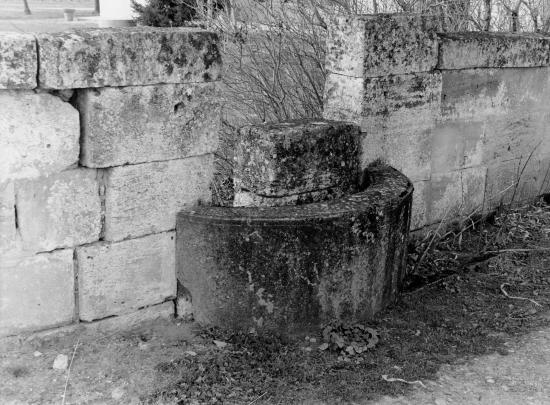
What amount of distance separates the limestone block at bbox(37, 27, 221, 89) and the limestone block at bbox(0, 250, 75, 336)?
928 millimetres

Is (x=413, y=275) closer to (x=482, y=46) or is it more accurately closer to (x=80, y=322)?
(x=482, y=46)

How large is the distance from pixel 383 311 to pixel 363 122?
53.1 inches

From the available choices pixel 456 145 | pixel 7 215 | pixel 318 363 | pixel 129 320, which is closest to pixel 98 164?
pixel 7 215

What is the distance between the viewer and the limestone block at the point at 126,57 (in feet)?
11.6

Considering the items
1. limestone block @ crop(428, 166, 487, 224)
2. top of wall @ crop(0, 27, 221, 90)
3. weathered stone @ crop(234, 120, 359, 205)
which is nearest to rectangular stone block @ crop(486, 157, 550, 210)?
limestone block @ crop(428, 166, 487, 224)

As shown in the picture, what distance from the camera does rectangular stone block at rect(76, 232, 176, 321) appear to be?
3902 mm

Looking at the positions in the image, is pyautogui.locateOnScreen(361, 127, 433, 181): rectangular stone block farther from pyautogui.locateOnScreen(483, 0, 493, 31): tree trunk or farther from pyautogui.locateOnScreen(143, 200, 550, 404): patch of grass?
pyautogui.locateOnScreen(483, 0, 493, 31): tree trunk

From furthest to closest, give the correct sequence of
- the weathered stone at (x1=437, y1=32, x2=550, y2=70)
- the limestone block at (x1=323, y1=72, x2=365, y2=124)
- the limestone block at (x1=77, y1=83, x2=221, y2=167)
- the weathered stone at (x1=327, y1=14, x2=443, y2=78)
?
the weathered stone at (x1=437, y1=32, x2=550, y2=70)
the limestone block at (x1=323, y1=72, x2=365, y2=124)
the weathered stone at (x1=327, y1=14, x2=443, y2=78)
the limestone block at (x1=77, y1=83, x2=221, y2=167)

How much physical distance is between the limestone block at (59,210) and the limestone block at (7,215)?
1.4 inches

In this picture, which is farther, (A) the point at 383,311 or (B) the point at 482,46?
(B) the point at 482,46

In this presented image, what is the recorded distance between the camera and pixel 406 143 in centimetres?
530

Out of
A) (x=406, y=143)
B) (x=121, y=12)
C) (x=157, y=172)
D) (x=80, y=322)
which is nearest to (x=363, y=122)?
(x=406, y=143)

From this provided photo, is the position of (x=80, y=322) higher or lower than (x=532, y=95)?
lower

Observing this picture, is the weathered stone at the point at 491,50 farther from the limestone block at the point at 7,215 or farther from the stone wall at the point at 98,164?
the limestone block at the point at 7,215
